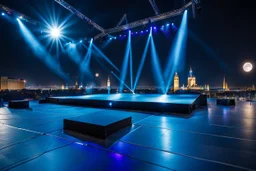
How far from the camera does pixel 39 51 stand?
1644 cm

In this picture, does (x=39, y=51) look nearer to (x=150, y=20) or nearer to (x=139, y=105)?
(x=150, y=20)

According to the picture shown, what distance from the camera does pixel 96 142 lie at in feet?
8.38

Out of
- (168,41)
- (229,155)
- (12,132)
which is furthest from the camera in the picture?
(168,41)

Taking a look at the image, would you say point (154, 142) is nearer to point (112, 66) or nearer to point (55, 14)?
point (55, 14)

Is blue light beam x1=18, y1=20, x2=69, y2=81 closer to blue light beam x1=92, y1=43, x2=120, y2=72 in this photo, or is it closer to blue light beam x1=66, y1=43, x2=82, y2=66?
blue light beam x1=66, y1=43, x2=82, y2=66

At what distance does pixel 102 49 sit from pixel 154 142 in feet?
57.6

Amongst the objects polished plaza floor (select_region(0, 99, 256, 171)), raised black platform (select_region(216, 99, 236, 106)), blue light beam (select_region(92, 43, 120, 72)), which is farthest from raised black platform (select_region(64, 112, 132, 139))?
blue light beam (select_region(92, 43, 120, 72))

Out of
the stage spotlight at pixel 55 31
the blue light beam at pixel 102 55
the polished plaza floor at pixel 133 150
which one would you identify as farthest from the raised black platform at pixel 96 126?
the blue light beam at pixel 102 55

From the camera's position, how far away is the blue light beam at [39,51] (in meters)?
13.3

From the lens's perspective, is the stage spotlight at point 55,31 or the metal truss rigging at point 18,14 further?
the stage spotlight at point 55,31

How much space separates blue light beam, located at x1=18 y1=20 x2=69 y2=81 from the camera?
43.7 ft

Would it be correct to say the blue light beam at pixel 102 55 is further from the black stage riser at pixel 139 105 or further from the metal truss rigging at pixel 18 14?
the black stage riser at pixel 139 105

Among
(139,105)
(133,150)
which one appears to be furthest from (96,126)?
(139,105)

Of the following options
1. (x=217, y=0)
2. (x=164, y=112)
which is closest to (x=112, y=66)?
(x=217, y=0)
